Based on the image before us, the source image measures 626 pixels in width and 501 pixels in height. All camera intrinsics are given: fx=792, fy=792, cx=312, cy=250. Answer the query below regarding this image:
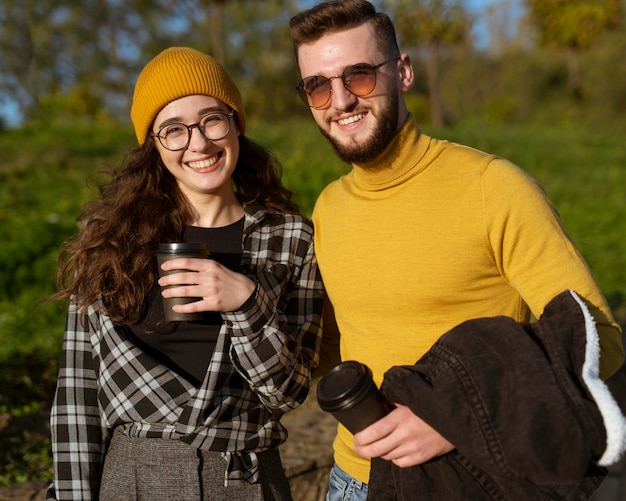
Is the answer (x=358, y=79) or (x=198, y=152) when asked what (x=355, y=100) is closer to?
(x=358, y=79)

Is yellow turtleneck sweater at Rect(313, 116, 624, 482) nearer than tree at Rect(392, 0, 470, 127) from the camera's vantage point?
Yes

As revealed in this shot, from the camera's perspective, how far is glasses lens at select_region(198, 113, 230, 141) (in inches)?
96.7

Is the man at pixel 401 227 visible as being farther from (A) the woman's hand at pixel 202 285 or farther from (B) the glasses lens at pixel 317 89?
(A) the woman's hand at pixel 202 285

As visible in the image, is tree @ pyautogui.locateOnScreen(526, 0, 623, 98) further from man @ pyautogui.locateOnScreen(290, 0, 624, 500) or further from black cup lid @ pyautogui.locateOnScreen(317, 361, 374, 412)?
black cup lid @ pyautogui.locateOnScreen(317, 361, 374, 412)

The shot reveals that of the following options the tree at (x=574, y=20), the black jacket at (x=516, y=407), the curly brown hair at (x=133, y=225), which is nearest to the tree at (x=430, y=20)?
the tree at (x=574, y=20)

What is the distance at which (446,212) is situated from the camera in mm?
2113

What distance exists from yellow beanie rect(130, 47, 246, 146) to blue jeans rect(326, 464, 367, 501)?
121cm

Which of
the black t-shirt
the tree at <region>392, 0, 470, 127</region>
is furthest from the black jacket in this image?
the tree at <region>392, 0, 470, 127</region>

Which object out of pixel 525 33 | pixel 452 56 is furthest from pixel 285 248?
pixel 525 33

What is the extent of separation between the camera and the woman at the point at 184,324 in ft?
7.48

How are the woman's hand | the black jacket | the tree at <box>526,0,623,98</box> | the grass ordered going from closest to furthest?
1. the black jacket
2. the woman's hand
3. the grass
4. the tree at <box>526,0,623,98</box>

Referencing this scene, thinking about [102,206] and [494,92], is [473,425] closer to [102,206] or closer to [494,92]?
[102,206]

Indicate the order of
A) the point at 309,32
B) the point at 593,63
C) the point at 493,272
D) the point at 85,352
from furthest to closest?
the point at 593,63 < the point at 85,352 < the point at 309,32 < the point at 493,272

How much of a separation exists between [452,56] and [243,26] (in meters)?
9.52
